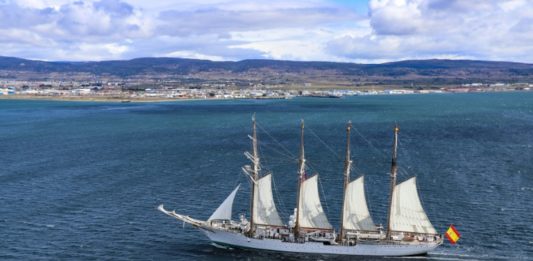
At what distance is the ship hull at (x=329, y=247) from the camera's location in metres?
49.6

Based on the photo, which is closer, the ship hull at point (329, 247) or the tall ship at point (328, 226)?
the ship hull at point (329, 247)

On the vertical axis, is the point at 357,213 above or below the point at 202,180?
above

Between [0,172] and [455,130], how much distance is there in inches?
3837


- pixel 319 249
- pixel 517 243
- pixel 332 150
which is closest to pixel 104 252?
pixel 319 249

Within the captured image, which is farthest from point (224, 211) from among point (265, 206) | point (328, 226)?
point (328, 226)

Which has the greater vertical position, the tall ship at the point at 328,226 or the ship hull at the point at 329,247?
the tall ship at the point at 328,226

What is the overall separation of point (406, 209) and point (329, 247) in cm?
787

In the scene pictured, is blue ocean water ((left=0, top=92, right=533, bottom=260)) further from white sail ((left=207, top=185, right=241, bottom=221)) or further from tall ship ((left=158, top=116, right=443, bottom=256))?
white sail ((left=207, top=185, right=241, bottom=221))

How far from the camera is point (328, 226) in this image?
5222cm

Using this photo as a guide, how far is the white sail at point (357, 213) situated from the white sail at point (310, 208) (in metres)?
1.94

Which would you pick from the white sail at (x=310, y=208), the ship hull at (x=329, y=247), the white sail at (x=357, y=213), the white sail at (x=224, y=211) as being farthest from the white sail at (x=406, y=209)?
the white sail at (x=224, y=211)

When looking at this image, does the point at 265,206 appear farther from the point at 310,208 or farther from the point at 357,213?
→ the point at 357,213

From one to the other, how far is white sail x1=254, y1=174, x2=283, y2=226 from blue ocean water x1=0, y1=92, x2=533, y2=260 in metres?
3.69

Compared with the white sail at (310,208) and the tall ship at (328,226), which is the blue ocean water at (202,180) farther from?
the white sail at (310,208)
